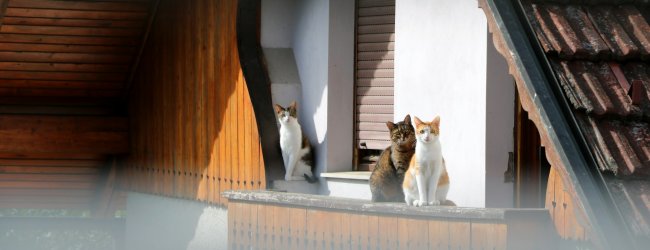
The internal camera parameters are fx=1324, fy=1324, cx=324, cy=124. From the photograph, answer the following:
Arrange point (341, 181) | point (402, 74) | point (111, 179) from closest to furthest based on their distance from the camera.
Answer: point (402, 74)
point (341, 181)
point (111, 179)

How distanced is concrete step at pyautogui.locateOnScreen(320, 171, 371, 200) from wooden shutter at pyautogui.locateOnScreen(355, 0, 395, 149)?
0.34m

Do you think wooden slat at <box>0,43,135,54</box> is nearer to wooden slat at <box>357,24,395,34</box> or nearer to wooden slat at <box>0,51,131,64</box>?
wooden slat at <box>0,51,131,64</box>

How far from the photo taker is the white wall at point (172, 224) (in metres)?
12.7

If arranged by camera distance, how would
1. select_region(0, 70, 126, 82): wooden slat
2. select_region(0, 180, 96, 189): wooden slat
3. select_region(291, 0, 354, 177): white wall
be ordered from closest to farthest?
1. select_region(291, 0, 354, 177): white wall
2. select_region(0, 70, 126, 82): wooden slat
3. select_region(0, 180, 96, 189): wooden slat

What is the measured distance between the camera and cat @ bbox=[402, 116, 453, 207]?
7961 millimetres

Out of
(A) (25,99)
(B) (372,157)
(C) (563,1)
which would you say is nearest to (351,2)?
(B) (372,157)

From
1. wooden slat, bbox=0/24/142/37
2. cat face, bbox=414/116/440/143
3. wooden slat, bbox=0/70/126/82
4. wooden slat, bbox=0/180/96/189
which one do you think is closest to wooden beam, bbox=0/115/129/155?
wooden slat, bbox=0/70/126/82

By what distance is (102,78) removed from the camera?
14727 millimetres

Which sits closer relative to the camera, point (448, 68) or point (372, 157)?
point (448, 68)

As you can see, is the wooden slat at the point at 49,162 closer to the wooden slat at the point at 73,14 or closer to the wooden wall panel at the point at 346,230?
the wooden slat at the point at 73,14

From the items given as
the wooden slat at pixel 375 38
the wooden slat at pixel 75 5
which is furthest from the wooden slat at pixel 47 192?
the wooden slat at pixel 375 38

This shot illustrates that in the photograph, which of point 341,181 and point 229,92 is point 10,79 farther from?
point 341,181

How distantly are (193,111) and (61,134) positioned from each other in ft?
7.30

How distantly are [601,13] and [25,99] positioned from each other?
9.17 metres
